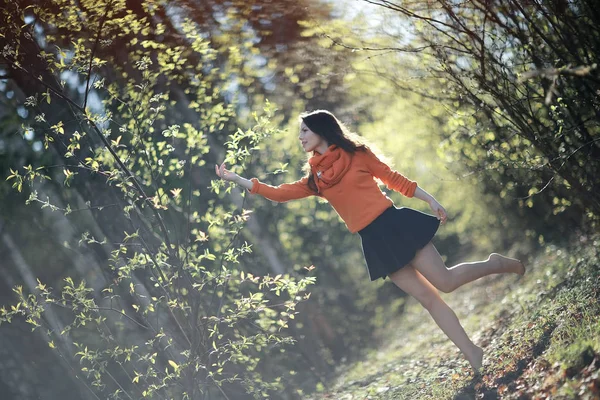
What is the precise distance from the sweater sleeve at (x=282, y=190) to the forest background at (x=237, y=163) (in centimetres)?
36

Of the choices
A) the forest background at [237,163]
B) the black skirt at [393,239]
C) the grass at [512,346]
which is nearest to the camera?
the grass at [512,346]

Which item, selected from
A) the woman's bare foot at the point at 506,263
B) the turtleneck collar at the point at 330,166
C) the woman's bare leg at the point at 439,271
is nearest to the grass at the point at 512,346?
the woman's bare foot at the point at 506,263

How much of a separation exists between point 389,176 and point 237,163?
228 cm

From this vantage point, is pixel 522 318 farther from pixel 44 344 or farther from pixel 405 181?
pixel 44 344

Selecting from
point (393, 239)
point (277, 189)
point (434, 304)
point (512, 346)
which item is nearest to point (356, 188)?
point (393, 239)

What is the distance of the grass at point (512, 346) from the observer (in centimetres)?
400

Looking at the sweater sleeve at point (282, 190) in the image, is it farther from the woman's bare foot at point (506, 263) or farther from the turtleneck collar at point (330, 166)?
the woman's bare foot at point (506, 263)

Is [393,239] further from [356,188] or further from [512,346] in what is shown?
[512,346]

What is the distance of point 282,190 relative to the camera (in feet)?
14.8

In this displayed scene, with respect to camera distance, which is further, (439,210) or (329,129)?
(329,129)

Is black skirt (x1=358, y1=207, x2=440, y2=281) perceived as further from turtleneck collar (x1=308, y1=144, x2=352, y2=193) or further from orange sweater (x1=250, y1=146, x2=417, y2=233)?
turtleneck collar (x1=308, y1=144, x2=352, y2=193)

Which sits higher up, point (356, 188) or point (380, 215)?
point (356, 188)

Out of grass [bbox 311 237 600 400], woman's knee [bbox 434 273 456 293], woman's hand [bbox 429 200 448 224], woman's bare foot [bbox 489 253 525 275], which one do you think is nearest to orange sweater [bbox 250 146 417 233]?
woman's hand [bbox 429 200 448 224]

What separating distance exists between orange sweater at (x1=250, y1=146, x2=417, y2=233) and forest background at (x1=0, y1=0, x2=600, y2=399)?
0.54 m
